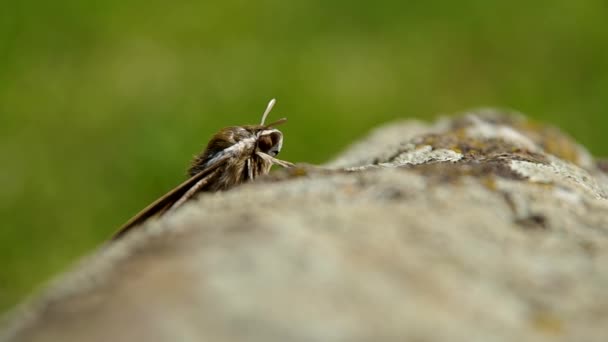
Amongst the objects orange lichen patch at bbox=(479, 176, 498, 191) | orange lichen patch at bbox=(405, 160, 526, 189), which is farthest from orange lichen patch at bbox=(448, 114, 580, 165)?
orange lichen patch at bbox=(479, 176, 498, 191)

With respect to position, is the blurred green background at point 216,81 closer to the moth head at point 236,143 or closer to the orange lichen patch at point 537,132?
the moth head at point 236,143

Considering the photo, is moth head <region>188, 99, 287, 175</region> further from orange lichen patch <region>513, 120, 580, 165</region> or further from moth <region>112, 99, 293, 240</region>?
orange lichen patch <region>513, 120, 580, 165</region>

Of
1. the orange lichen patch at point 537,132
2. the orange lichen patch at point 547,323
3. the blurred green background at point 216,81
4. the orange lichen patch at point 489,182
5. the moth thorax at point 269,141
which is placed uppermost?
the blurred green background at point 216,81

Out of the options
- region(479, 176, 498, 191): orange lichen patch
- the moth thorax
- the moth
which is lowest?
region(479, 176, 498, 191): orange lichen patch

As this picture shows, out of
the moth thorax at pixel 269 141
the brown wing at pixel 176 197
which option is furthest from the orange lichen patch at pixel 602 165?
the brown wing at pixel 176 197

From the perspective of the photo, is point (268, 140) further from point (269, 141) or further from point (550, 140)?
point (550, 140)
